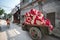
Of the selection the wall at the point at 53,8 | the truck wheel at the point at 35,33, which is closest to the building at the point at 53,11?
the wall at the point at 53,8

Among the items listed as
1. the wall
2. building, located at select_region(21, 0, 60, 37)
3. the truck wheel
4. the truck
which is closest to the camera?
the truck

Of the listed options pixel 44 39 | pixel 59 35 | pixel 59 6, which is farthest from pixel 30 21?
pixel 59 6

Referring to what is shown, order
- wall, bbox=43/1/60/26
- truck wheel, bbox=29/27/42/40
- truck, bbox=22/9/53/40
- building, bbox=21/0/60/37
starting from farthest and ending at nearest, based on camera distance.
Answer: wall, bbox=43/1/60/26
building, bbox=21/0/60/37
truck wheel, bbox=29/27/42/40
truck, bbox=22/9/53/40

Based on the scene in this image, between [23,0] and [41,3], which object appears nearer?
[41,3]

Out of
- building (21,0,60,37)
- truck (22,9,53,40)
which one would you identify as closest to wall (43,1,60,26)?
building (21,0,60,37)

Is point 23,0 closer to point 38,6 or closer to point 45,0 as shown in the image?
point 38,6

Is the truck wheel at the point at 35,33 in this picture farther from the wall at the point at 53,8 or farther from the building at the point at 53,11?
the wall at the point at 53,8

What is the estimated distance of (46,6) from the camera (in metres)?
12.7

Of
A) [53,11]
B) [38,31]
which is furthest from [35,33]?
[53,11]

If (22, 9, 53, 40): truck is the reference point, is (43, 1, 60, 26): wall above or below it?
above

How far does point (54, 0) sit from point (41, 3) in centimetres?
194

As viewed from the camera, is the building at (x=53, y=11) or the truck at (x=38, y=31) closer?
the truck at (x=38, y=31)

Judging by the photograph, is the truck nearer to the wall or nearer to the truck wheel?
the truck wheel

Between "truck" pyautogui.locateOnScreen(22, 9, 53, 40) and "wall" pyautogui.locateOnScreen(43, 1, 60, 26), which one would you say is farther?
"wall" pyautogui.locateOnScreen(43, 1, 60, 26)
